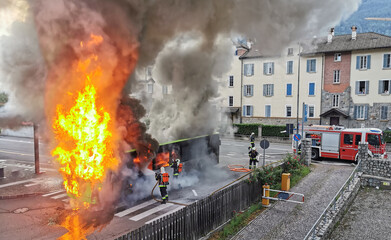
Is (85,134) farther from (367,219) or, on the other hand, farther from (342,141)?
(342,141)

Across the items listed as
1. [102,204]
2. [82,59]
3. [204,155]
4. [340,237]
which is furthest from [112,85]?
[340,237]

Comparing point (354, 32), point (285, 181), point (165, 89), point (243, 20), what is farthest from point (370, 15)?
point (243, 20)

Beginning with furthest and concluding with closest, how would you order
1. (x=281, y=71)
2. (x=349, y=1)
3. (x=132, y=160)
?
(x=281, y=71), (x=132, y=160), (x=349, y=1)

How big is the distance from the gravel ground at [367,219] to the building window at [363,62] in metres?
22.1

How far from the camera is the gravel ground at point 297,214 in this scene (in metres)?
8.45

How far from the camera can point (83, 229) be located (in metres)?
8.59

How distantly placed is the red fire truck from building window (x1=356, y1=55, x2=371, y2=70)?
15780mm

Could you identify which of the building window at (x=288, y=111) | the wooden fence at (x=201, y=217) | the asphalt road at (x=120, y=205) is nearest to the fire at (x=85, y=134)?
the asphalt road at (x=120, y=205)

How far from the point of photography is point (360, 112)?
104ft

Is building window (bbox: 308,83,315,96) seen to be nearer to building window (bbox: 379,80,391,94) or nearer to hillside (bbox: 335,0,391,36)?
building window (bbox: 379,80,391,94)

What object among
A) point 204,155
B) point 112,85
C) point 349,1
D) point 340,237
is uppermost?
point 349,1

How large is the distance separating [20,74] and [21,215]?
4845 mm

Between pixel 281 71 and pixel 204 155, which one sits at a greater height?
pixel 281 71

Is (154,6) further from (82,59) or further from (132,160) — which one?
(132,160)
